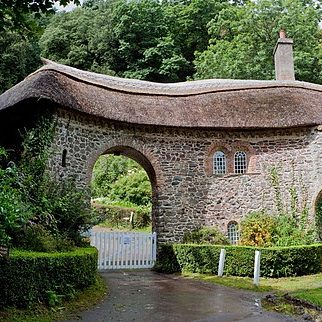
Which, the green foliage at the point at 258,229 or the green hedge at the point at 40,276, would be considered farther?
the green foliage at the point at 258,229

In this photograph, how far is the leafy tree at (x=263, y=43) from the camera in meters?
31.4

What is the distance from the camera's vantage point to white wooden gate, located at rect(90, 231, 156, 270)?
15582 mm

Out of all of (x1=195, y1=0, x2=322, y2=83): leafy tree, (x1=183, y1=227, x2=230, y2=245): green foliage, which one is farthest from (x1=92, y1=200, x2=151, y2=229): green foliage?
(x1=195, y1=0, x2=322, y2=83): leafy tree

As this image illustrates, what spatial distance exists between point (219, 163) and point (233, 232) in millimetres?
2777

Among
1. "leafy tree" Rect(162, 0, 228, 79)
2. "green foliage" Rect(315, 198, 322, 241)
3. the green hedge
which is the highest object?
"leafy tree" Rect(162, 0, 228, 79)

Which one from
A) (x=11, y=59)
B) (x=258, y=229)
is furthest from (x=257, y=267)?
(x=11, y=59)

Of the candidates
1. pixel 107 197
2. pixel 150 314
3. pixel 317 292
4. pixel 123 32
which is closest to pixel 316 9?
pixel 123 32

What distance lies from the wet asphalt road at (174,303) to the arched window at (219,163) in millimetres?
5988

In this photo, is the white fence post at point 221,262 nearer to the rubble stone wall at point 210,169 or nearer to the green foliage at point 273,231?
the green foliage at point 273,231

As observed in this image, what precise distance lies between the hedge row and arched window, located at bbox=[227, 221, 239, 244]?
3275 millimetres

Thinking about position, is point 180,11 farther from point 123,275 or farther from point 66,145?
point 123,275

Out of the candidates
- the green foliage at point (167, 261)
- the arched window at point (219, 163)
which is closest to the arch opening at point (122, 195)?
the arched window at point (219, 163)

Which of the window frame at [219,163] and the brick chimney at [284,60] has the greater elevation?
the brick chimney at [284,60]

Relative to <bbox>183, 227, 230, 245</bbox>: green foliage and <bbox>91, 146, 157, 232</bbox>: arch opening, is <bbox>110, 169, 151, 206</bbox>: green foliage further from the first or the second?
<bbox>183, 227, 230, 245</bbox>: green foliage
